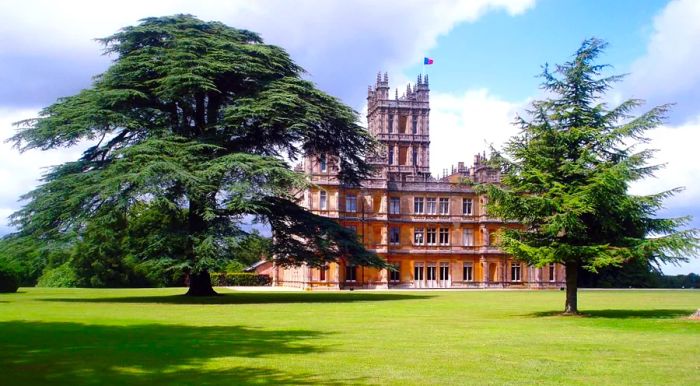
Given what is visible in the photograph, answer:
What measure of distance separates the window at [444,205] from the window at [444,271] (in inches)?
186

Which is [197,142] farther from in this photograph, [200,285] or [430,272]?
[430,272]

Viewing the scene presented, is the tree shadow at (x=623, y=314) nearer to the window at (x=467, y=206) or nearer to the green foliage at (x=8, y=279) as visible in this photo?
the green foliage at (x=8, y=279)

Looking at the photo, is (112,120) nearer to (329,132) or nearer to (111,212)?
(111,212)

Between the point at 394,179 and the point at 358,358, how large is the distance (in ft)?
180

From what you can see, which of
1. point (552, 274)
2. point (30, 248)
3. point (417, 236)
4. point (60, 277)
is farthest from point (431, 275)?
point (30, 248)

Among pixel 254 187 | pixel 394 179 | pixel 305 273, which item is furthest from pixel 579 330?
pixel 394 179

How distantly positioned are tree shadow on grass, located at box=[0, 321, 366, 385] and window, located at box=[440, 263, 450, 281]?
162 feet

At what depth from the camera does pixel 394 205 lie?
64.4m

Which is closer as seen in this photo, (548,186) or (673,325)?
(673,325)

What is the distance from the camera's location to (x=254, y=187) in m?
30.3

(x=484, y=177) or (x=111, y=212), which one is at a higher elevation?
(x=484, y=177)

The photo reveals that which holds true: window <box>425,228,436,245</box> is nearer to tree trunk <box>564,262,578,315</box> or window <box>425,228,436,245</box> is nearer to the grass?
tree trunk <box>564,262,578,315</box>

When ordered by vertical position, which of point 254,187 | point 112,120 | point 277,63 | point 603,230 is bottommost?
point 603,230

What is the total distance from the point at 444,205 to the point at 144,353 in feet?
181
